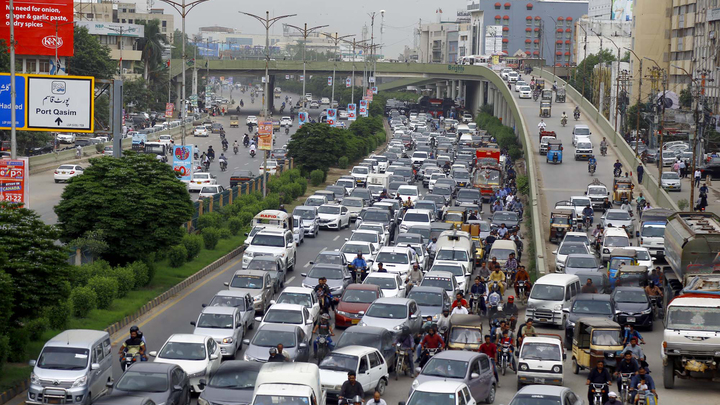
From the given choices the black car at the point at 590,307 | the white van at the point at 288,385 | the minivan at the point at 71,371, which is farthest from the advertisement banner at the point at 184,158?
the white van at the point at 288,385

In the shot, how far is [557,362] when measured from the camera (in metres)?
21.0

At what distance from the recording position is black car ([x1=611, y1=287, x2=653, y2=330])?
27438mm

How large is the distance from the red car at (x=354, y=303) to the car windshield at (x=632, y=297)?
22.3ft

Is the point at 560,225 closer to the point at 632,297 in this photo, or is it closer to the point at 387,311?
the point at 632,297

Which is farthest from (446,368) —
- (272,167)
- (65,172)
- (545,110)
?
(545,110)

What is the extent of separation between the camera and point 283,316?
953 inches

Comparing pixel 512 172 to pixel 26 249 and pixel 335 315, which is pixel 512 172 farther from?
pixel 26 249

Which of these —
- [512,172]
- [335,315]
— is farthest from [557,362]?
[512,172]

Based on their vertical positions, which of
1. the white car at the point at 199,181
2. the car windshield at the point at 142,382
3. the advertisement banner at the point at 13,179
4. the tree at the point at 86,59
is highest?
the tree at the point at 86,59

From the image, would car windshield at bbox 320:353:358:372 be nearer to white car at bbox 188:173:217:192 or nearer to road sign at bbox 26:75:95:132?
road sign at bbox 26:75:95:132

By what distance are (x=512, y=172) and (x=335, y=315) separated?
39225 millimetres

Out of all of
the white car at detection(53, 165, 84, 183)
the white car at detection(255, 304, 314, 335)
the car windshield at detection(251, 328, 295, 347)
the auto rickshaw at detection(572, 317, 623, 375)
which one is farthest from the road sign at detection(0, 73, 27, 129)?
the white car at detection(53, 165, 84, 183)

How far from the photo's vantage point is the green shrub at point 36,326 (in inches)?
901

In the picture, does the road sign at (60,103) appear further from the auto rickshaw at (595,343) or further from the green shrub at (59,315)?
the auto rickshaw at (595,343)
